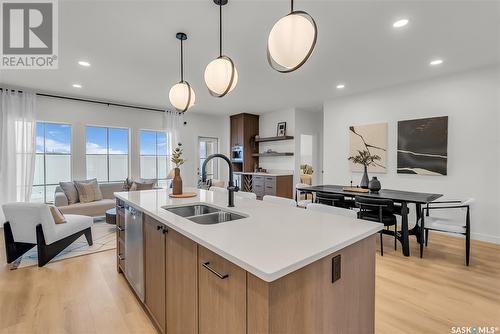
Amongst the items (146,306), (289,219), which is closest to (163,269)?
(146,306)

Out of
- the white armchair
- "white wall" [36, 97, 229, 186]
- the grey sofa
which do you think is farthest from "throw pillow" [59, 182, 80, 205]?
the white armchair

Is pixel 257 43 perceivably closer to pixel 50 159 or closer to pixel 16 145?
pixel 16 145

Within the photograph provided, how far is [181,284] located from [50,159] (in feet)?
17.7

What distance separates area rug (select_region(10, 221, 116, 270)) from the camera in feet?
9.60

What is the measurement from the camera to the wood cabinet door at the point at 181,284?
126 cm

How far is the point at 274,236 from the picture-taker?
1.22m

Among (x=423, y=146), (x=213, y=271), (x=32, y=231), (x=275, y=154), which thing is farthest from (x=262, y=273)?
(x=275, y=154)

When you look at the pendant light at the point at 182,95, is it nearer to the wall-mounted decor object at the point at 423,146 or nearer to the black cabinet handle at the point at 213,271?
the black cabinet handle at the point at 213,271

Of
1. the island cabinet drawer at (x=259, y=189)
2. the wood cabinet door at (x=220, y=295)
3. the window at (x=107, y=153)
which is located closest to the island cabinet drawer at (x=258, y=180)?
the island cabinet drawer at (x=259, y=189)

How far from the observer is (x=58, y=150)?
Answer: 5145 mm

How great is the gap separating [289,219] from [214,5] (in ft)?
6.54

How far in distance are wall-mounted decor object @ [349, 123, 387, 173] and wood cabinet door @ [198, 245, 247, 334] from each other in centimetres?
448

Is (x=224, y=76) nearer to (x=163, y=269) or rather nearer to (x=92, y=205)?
(x=163, y=269)

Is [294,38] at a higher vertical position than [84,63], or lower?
lower
